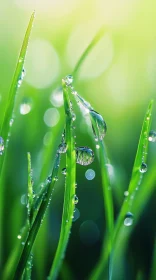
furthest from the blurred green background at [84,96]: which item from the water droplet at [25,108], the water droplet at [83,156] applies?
the water droplet at [83,156]

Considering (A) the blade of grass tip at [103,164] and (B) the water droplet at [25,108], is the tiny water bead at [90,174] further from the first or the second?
(A) the blade of grass tip at [103,164]

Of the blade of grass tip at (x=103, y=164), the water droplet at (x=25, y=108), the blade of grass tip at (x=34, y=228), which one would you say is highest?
the water droplet at (x=25, y=108)

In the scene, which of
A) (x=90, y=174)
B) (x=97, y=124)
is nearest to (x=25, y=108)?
(x=90, y=174)

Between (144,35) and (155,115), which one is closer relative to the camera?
(155,115)

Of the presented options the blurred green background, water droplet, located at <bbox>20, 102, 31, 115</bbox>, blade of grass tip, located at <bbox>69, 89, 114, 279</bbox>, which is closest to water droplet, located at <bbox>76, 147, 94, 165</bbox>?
blade of grass tip, located at <bbox>69, 89, 114, 279</bbox>

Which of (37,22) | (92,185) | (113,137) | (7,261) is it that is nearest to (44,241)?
(7,261)

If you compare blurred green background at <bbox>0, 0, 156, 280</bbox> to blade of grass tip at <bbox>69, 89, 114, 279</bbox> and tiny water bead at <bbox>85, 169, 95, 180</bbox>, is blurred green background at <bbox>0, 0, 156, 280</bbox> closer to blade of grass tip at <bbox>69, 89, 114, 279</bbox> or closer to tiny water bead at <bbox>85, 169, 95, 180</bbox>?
tiny water bead at <bbox>85, 169, 95, 180</bbox>

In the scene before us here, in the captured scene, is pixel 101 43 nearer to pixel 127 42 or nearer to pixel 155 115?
pixel 127 42

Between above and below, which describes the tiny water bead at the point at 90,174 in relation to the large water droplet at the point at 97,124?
below
